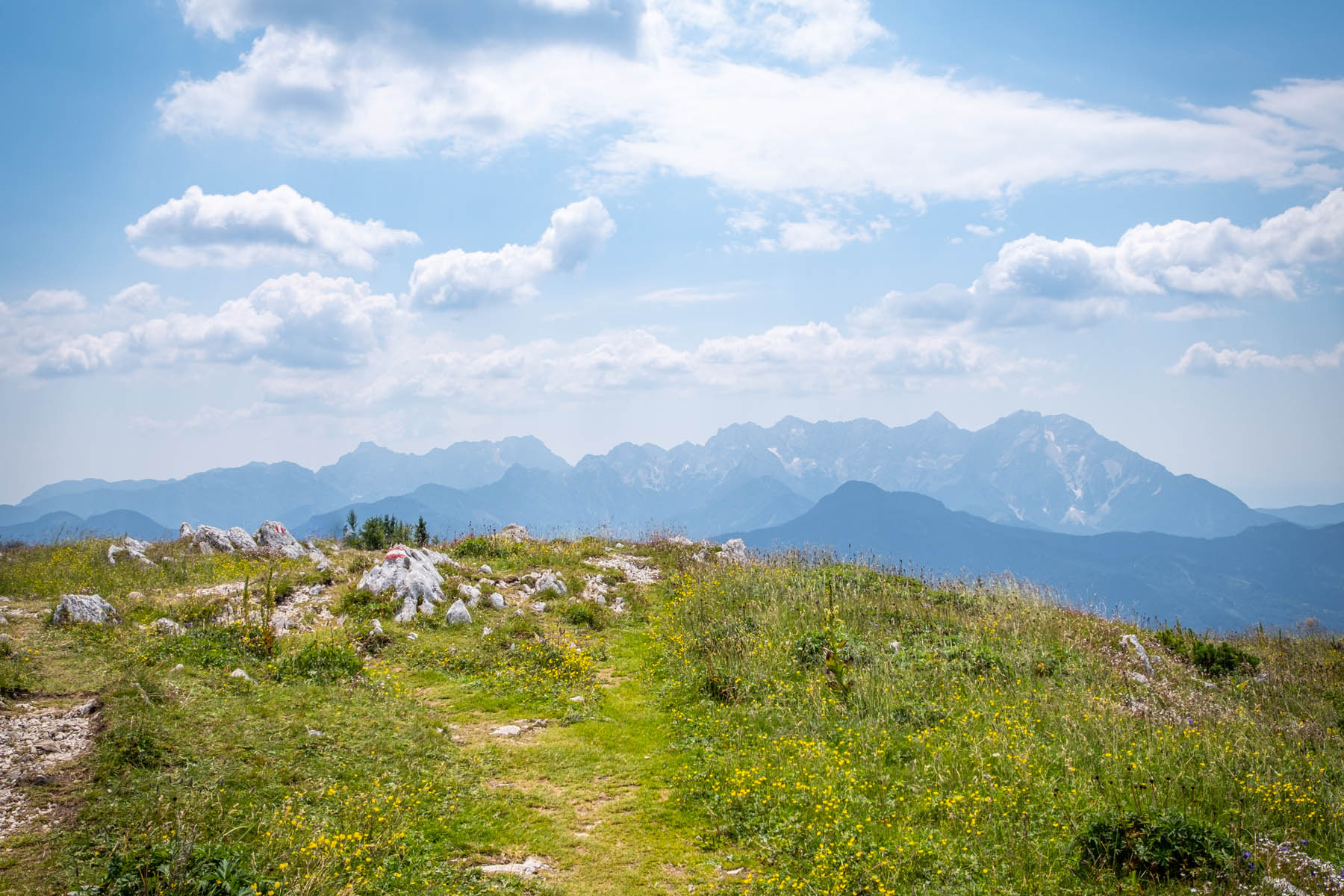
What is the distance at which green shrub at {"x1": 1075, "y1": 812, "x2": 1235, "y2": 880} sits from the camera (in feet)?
23.9

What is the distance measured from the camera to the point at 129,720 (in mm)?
9852

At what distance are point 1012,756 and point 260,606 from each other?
17.5 meters

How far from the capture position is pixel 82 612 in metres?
15.6

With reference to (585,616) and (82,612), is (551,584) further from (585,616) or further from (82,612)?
(82,612)

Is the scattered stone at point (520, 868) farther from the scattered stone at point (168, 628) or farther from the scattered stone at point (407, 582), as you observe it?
the scattered stone at point (168, 628)

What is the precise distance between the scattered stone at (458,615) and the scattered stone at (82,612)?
7.64 metres

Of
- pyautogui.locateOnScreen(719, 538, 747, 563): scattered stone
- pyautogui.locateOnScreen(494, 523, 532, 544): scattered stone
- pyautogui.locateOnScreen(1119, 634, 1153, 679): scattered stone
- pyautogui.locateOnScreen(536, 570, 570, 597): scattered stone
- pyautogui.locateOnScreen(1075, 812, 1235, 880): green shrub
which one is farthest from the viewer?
pyautogui.locateOnScreen(494, 523, 532, 544): scattered stone

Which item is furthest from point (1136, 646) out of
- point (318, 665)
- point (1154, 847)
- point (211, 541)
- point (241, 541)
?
point (211, 541)

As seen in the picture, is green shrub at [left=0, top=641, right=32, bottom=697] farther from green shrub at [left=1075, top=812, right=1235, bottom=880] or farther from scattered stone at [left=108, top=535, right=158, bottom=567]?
green shrub at [left=1075, top=812, right=1235, bottom=880]

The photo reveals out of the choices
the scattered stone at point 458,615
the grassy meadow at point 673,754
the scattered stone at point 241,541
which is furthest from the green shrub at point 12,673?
the scattered stone at point 241,541

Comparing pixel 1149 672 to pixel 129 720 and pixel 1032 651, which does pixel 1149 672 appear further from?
pixel 129 720

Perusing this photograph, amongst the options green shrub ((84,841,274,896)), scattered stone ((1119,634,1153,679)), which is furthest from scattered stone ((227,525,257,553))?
scattered stone ((1119,634,1153,679))

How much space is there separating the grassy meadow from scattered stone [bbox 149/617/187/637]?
58 centimetres

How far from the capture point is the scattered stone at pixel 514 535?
30198mm
